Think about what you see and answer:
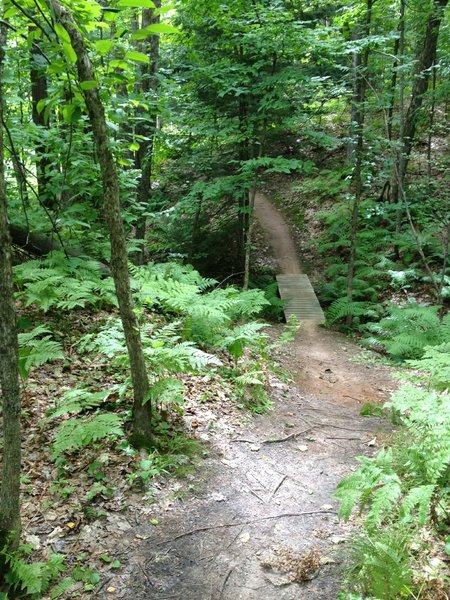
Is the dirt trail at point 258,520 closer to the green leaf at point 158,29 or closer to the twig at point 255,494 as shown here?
the twig at point 255,494

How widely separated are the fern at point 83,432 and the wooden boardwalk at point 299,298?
9.21 meters

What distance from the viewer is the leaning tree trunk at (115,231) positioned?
324 cm

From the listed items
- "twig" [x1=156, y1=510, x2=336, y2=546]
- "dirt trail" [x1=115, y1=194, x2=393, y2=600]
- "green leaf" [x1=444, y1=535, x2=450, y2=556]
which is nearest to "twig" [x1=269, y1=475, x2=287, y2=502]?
"dirt trail" [x1=115, y1=194, x2=393, y2=600]

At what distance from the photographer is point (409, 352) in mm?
9594

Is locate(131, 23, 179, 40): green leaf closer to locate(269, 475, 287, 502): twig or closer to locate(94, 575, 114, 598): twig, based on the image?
locate(94, 575, 114, 598): twig

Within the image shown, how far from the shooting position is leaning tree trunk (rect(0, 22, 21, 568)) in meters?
2.57

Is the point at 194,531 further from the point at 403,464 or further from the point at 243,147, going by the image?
the point at 243,147

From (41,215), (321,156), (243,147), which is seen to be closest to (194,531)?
(41,215)

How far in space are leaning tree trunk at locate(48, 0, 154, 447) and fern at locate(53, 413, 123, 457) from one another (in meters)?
0.39

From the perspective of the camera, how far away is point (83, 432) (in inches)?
149

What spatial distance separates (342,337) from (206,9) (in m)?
8.97

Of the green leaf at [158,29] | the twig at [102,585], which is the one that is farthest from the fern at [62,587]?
the green leaf at [158,29]

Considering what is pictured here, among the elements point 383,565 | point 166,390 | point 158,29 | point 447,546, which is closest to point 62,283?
point 166,390

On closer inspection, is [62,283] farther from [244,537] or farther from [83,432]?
[244,537]
